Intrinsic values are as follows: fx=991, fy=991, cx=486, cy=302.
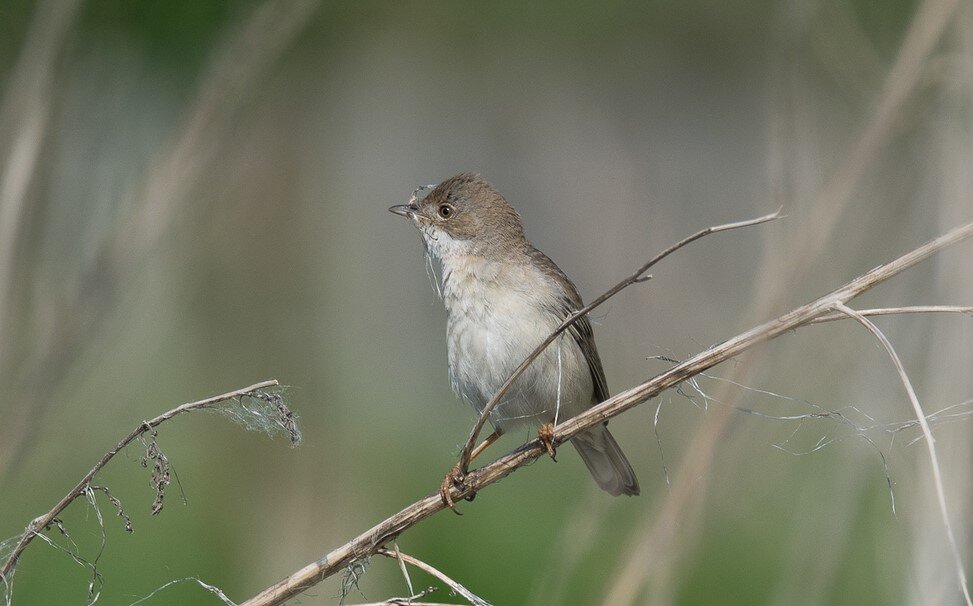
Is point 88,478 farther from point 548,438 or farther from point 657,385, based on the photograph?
point 548,438

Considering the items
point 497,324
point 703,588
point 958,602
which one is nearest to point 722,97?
point 703,588

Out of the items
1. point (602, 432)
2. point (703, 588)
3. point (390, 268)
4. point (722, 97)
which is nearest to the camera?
point (602, 432)

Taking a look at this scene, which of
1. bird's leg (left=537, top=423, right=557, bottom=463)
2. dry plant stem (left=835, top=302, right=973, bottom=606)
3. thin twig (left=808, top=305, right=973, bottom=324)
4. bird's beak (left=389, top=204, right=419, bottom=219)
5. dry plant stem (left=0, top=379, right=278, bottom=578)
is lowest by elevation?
bird's leg (left=537, top=423, right=557, bottom=463)

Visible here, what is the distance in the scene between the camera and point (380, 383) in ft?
22.4

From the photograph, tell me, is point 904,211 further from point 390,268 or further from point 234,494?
point 390,268

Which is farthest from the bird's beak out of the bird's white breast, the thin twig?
the thin twig

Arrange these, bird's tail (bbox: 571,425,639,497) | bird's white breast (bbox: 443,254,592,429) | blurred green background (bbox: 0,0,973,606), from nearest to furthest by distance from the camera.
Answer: blurred green background (bbox: 0,0,973,606), bird's white breast (bbox: 443,254,592,429), bird's tail (bbox: 571,425,639,497)

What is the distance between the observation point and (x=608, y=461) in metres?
3.36

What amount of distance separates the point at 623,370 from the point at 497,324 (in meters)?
2.83

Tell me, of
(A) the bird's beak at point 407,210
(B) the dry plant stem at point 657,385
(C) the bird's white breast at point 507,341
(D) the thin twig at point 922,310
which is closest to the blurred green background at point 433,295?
(B) the dry plant stem at point 657,385

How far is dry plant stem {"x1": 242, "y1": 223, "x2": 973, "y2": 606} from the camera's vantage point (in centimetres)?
160

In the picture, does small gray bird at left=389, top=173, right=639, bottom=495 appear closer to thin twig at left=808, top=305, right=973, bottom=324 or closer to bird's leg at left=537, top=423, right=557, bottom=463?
bird's leg at left=537, top=423, right=557, bottom=463

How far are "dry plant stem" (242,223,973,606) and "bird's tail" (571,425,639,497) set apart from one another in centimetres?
123

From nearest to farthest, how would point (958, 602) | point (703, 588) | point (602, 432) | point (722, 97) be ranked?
point (958, 602), point (602, 432), point (703, 588), point (722, 97)
